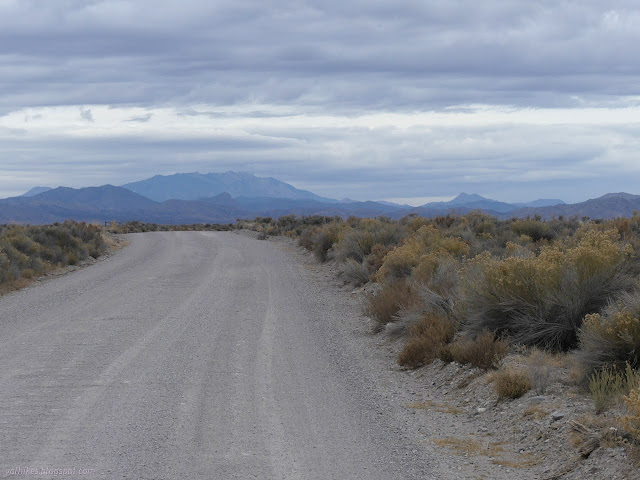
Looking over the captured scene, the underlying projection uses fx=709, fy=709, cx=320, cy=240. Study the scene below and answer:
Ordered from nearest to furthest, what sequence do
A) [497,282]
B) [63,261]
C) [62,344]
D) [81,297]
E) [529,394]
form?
1. [529,394]
2. [497,282]
3. [62,344]
4. [81,297]
5. [63,261]

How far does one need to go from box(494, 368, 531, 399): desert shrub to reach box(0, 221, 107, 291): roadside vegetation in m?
16.1

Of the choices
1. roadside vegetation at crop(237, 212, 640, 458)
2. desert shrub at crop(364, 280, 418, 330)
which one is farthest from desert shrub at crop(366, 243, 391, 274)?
desert shrub at crop(364, 280, 418, 330)

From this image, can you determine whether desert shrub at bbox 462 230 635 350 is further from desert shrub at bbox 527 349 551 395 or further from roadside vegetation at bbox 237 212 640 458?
desert shrub at bbox 527 349 551 395

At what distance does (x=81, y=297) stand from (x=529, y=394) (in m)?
12.9

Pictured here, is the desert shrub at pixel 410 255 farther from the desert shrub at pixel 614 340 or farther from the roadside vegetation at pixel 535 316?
the desert shrub at pixel 614 340

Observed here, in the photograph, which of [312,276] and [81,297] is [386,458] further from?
[312,276]

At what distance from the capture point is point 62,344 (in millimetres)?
11875

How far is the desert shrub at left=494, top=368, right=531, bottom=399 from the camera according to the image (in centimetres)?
838

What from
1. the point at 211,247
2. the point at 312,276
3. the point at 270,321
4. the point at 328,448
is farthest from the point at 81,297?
the point at 211,247

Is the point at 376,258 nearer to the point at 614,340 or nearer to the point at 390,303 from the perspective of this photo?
the point at 390,303

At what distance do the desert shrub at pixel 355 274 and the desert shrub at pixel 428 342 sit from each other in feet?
28.5

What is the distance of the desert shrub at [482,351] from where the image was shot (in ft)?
31.5

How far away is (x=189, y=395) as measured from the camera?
8789 mm

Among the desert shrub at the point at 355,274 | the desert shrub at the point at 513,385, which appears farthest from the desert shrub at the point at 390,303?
the desert shrub at the point at 355,274
